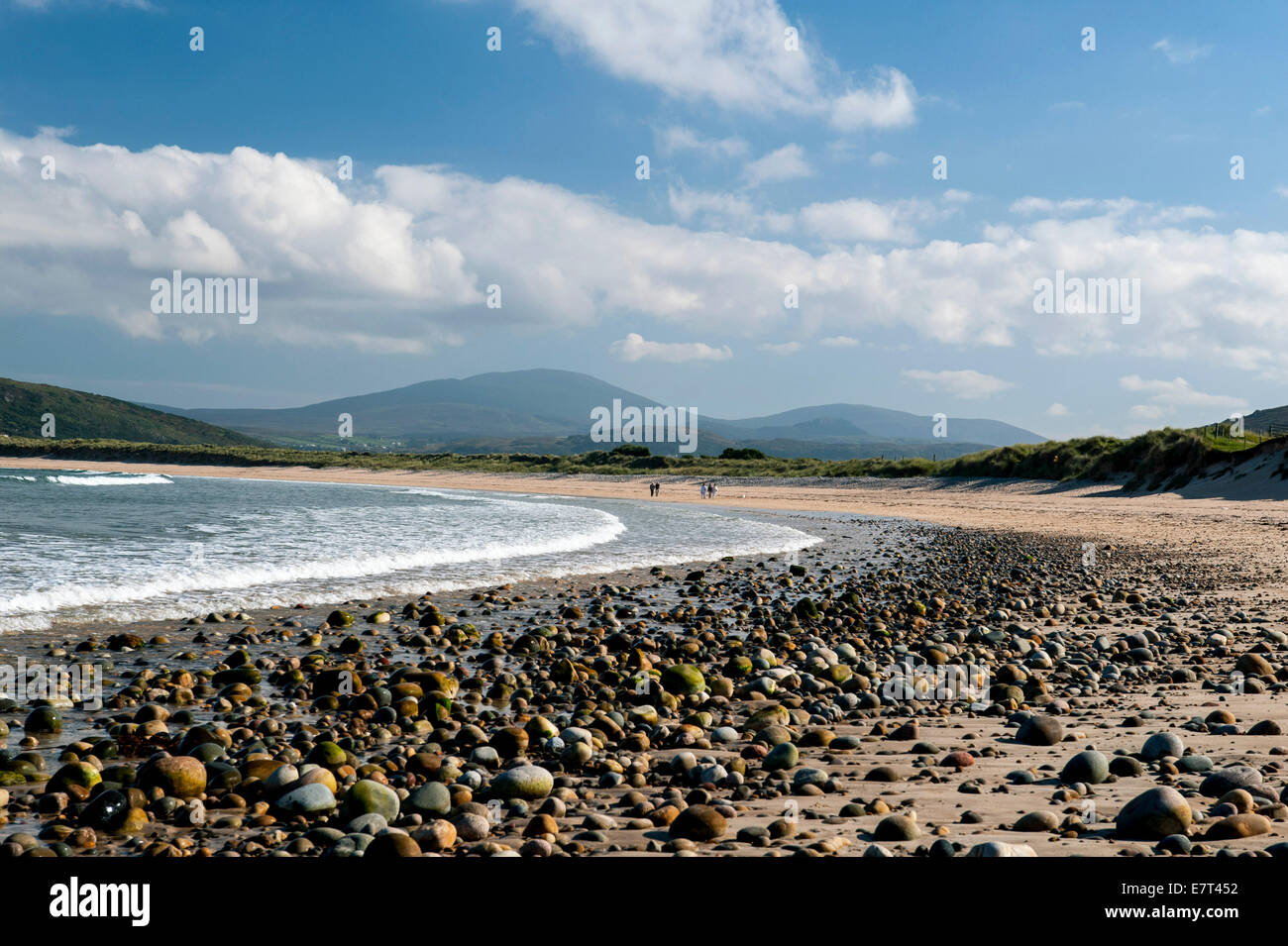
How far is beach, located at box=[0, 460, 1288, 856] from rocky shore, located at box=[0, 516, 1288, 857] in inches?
1.0

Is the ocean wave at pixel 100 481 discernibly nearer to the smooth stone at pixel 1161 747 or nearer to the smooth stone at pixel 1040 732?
the smooth stone at pixel 1040 732

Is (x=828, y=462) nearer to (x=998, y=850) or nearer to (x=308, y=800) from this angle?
(x=308, y=800)

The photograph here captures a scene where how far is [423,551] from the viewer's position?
66.3 ft

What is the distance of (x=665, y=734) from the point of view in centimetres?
666

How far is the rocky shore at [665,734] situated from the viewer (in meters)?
4.46

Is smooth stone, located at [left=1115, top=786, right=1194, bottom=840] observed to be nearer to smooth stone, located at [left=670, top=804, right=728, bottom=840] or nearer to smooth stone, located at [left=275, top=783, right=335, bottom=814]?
smooth stone, located at [left=670, top=804, right=728, bottom=840]

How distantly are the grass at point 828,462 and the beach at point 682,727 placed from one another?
35.9 m

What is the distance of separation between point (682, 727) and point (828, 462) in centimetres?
7013

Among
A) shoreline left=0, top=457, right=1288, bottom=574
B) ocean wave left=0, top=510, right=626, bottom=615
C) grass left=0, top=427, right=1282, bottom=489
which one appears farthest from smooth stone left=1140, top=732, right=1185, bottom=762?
grass left=0, top=427, right=1282, bottom=489

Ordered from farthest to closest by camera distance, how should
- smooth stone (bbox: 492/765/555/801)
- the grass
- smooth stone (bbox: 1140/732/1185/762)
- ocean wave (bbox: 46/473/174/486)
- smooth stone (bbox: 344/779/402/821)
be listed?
ocean wave (bbox: 46/473/174/486) → the grass → smooth stone (bbox: 1140/732/1185/762) → smooth stone (bbox: 492/765/555/801) → smooth stone (bbox: 344/779/402/821)

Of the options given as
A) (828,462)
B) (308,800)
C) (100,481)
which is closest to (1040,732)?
(308,800)

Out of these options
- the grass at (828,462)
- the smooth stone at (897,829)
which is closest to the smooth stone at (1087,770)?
the smooth stone at (897,829)

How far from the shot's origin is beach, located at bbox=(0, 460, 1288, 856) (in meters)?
4.50

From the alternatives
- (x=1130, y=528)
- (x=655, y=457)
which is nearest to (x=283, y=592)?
(x=1130, y=528)
